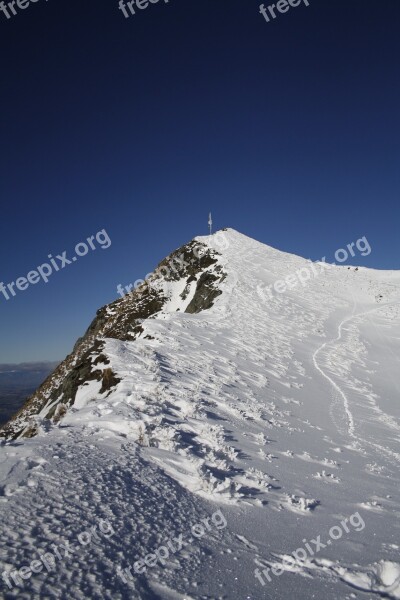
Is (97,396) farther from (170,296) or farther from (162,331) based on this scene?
(170,296)

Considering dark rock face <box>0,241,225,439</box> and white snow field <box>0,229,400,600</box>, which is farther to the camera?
dark rock face <box>0,241,225,439</box>

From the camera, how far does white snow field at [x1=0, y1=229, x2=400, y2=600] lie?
149 inches

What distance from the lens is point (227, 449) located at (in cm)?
780

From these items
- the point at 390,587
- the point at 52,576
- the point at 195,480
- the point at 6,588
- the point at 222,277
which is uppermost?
the point at 6,588

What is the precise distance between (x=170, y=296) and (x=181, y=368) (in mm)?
25863

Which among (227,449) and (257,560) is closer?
(257,560)

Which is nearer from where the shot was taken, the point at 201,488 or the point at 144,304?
the point at 201,488

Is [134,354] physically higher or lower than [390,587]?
higher

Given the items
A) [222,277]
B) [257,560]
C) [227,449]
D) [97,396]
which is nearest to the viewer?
[257,560]

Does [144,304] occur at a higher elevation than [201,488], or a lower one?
lower

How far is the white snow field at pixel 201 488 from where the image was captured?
3.79 m

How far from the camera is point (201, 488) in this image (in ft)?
20.1

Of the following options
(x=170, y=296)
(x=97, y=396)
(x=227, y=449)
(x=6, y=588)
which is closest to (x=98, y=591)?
(x=6, y=588)

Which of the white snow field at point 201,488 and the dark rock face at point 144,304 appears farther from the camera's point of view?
the dark rock face at point 144,304
